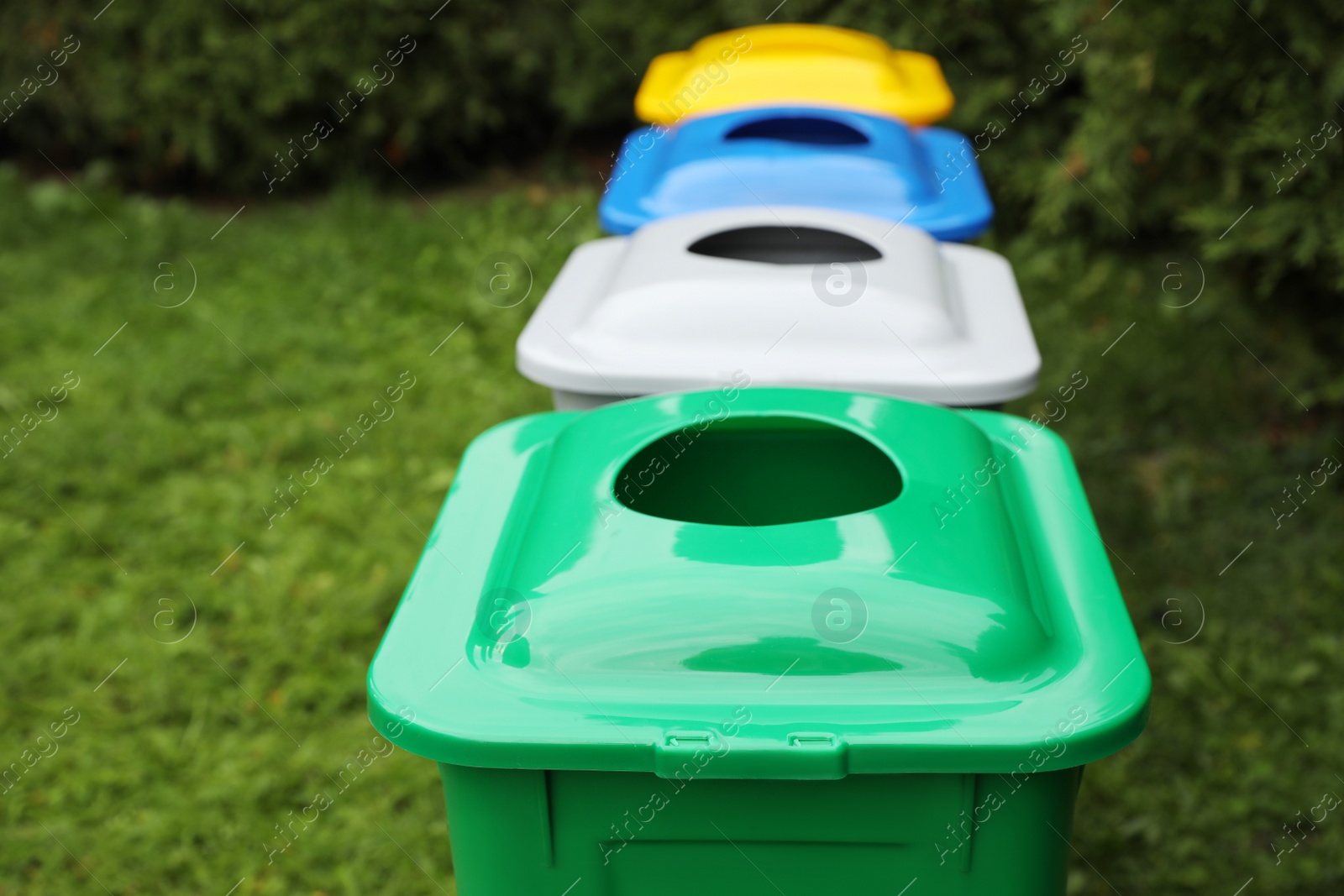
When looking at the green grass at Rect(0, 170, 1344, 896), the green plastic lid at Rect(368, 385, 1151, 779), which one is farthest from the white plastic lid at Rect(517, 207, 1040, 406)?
the green grass at Rect(0, 170, 1344, 896)

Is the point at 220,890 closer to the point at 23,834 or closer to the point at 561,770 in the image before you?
the point at 23,834

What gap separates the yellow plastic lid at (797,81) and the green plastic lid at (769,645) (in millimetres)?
1724

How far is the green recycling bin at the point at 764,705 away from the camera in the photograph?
1105mm

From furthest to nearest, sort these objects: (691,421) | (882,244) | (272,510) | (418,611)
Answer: (272,510)
(882,244)
(691,421)
(418,611)

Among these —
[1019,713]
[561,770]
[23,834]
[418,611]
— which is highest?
[418,611]

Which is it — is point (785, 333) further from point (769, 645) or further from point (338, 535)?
point (338, 535)

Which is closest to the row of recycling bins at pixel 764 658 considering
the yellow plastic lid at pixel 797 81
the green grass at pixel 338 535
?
the green grass at pixel 338 535

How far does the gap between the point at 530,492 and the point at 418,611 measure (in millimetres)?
272

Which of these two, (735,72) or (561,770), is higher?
(561,770)

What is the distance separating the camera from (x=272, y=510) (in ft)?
11.0

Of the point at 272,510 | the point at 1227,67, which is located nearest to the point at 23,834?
the point at 272,510

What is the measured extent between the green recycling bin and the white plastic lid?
433 mm

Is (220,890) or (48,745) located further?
(48,745)

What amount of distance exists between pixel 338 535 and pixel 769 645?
239cm
